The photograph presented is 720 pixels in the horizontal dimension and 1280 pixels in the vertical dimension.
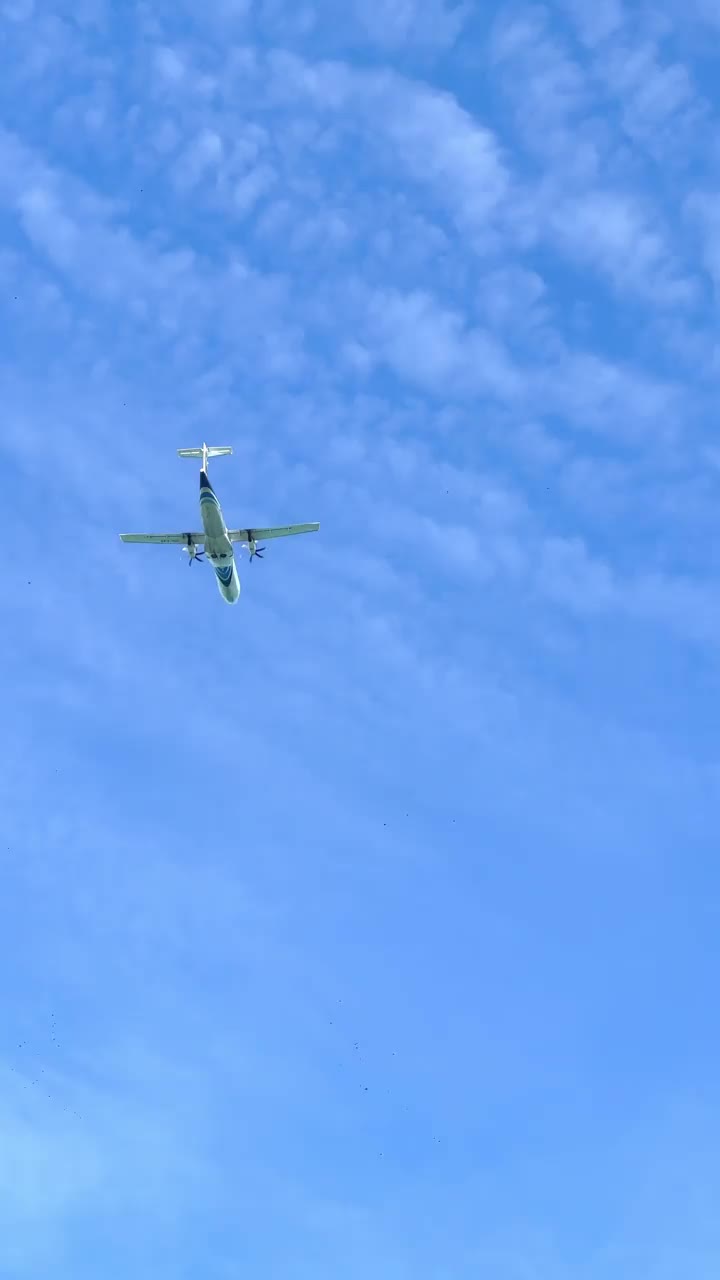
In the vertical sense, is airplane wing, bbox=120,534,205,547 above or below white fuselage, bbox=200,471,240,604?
above

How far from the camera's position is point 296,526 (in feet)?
516

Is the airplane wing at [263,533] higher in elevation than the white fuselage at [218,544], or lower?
higher

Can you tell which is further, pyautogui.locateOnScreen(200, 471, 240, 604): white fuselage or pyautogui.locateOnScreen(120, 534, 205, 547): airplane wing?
pyautogui.locateOnScreen(120, 534, 205, 547): airplane wing

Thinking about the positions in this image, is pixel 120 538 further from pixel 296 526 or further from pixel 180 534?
pixel 296 526

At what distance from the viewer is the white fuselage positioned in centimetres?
13550

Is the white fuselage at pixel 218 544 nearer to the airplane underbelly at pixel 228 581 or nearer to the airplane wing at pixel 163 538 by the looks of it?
the airplane underbelly at pixel 228 581

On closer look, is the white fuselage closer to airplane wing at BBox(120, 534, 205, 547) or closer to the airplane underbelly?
the airplane underbelly

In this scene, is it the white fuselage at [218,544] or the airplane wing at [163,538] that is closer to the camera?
the white fuselage at [218,544]

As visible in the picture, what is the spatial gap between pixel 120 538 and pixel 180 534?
333 inches

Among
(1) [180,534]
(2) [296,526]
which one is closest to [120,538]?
(1) [180,534]

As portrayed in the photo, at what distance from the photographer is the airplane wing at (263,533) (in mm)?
156125

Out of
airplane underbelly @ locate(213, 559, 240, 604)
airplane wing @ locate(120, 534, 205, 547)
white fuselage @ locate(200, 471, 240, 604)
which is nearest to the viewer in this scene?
white fuselage @ locate(200, 471, 240, 604)

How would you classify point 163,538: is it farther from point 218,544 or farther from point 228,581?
point 218,544

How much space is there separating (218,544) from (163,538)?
53.5 feet
